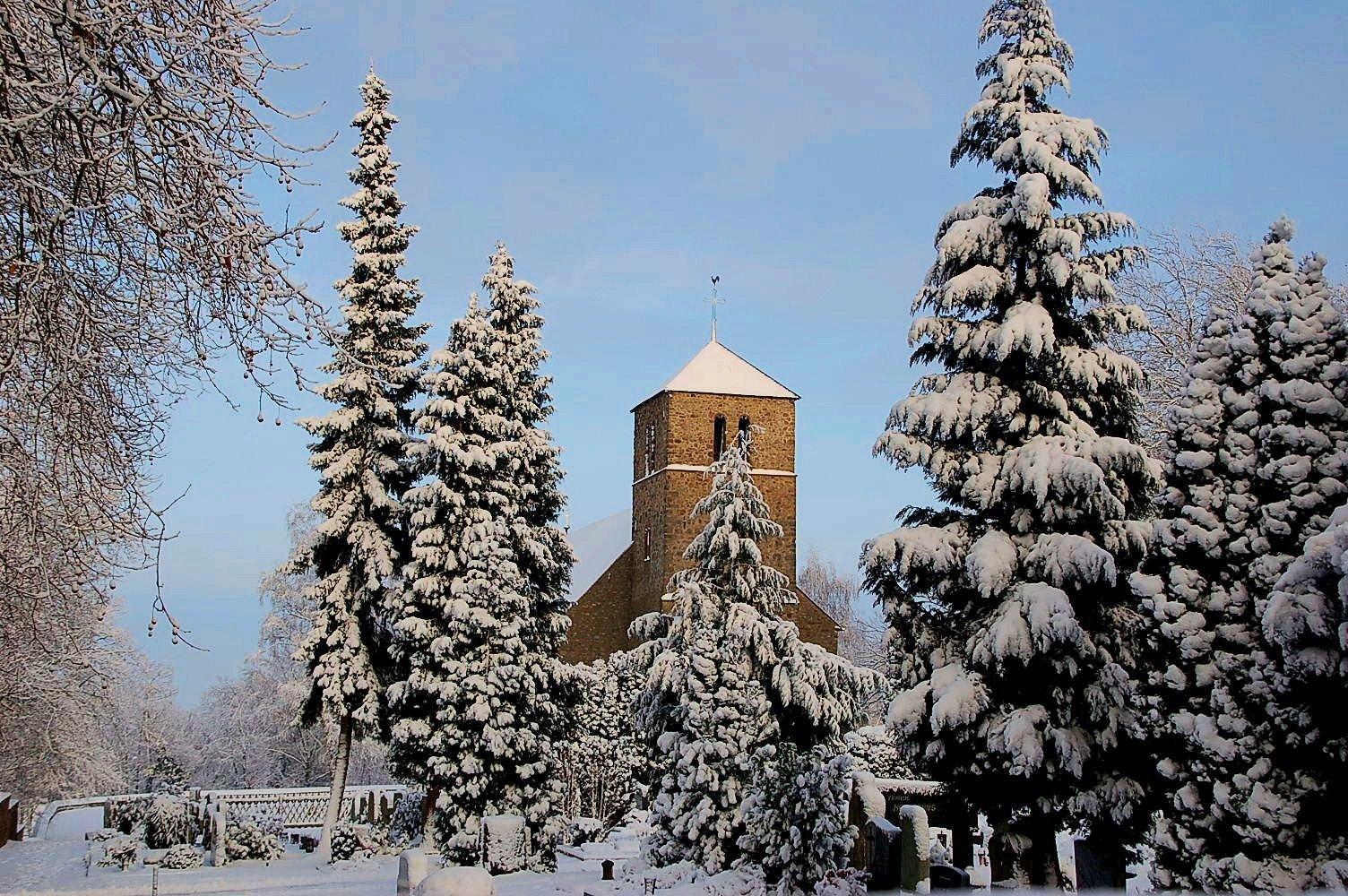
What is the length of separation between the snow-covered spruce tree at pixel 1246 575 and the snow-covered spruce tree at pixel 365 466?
15196mm

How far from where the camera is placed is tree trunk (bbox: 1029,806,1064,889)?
487 inches

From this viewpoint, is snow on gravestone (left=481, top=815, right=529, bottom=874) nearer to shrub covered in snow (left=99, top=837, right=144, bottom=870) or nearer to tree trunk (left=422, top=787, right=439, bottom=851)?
tree trunk (left=422, top=787, right=439, bottom=851)

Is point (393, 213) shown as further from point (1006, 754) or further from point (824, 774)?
point (1006, 754)

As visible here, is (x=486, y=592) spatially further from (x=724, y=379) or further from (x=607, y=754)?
(x=724, y=379)

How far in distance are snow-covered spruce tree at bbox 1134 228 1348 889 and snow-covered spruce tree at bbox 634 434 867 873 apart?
6.32 m

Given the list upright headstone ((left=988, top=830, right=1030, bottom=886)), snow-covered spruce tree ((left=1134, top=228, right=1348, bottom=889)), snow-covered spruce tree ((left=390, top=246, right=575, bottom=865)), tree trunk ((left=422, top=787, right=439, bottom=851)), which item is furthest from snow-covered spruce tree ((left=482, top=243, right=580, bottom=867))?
snow-covered spruce tree ((left=1134, top=228, right=1348, bottom=889))

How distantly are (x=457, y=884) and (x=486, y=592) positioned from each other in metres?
14.9

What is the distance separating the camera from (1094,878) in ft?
40.6

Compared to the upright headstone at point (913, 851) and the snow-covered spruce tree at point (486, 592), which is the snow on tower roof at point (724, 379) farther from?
the upright headstone at point (913, 851)

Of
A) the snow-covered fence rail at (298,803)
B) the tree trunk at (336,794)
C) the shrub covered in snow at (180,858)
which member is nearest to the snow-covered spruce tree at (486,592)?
the tree trunk at (336,794)

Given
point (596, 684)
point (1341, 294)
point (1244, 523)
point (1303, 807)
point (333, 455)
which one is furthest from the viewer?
point (596, 684)

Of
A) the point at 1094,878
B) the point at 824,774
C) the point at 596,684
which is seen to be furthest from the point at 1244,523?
the point at 596,684

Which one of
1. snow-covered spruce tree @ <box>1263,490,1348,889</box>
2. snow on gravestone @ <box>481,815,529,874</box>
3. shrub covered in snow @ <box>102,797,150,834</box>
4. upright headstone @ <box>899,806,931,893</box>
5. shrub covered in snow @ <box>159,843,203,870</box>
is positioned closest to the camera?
snow-covered spruce tree @ <box>1263,490,1348,889</box>

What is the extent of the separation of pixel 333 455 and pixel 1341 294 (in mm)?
18450
